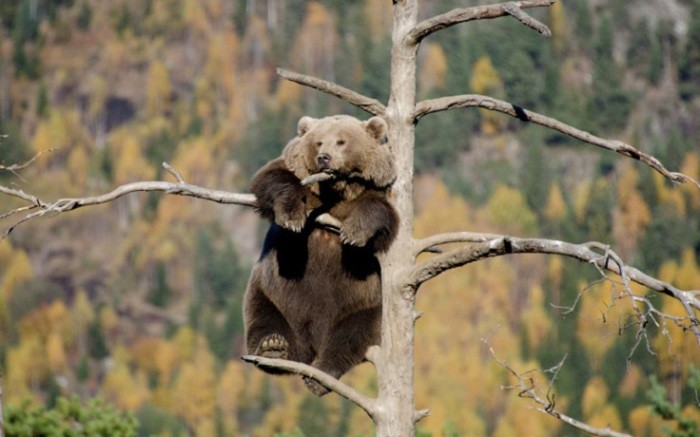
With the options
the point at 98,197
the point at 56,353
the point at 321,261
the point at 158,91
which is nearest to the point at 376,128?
the point at 321,261

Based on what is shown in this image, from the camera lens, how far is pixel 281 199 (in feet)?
23.7

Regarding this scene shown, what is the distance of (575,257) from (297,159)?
2746 millimetres

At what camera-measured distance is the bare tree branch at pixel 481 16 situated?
5773mm

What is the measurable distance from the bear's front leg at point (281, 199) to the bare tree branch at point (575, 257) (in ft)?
4.33

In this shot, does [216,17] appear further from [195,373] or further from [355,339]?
[355,339]

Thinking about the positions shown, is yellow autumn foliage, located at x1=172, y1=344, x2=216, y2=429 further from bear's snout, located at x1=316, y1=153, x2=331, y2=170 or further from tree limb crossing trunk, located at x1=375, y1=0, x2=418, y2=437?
tree limb crossing trunk, located at x1=375, y1=0, x2=418, y2=437

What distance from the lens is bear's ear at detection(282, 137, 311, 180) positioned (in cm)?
770

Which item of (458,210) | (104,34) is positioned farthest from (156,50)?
(458,210)

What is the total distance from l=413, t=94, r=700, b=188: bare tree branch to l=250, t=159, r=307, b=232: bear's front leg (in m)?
1.09

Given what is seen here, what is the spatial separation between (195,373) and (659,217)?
41842 mm

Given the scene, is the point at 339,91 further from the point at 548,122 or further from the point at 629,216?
the point at 629,216

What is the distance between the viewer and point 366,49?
131 m

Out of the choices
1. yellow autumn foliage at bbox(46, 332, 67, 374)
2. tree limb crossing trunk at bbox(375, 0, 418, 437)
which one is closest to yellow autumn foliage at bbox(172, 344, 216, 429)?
yellow autumn foliage at bbox(46, 332, 67, 374)

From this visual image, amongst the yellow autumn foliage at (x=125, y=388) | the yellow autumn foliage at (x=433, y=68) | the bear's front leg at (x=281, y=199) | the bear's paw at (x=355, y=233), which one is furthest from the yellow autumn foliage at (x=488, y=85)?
the bear's paw at (x=355, y=233)
